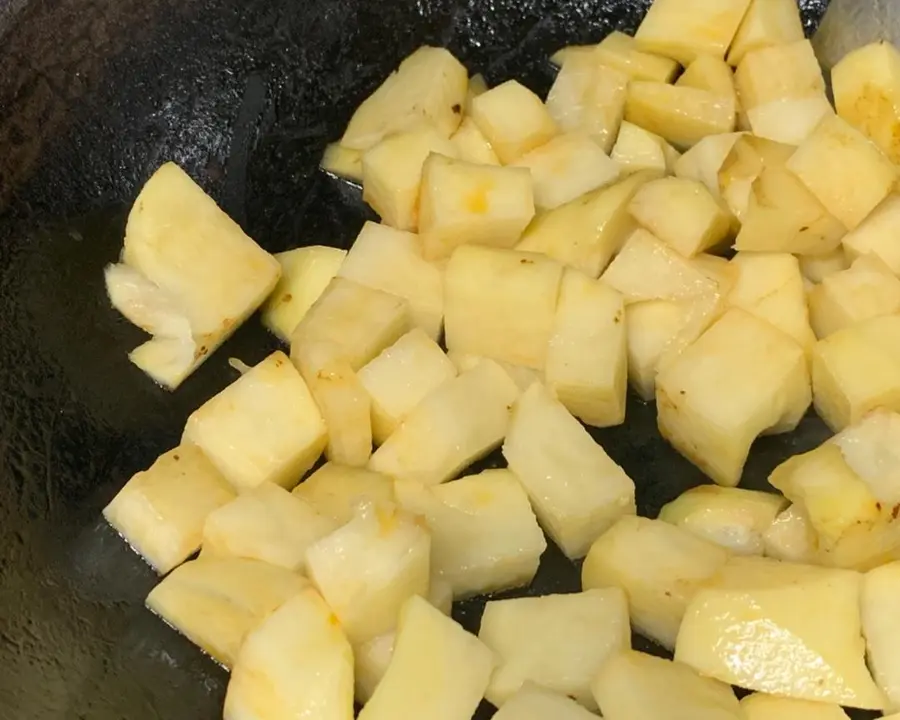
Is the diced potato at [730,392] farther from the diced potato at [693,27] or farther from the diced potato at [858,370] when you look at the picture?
the diced potato at [693,27]

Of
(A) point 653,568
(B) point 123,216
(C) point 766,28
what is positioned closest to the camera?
(A) point 653,568

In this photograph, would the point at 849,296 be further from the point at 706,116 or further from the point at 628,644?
the point at 628,644

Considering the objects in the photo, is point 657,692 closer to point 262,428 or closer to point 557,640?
point 557,640

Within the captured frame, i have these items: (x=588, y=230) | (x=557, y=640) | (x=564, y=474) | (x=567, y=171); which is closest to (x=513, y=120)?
(x=567, y=171)

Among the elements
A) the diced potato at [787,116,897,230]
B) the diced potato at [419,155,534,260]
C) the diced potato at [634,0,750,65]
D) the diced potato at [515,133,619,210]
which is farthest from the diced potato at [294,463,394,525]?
the diced potato at [634,0,750,65]

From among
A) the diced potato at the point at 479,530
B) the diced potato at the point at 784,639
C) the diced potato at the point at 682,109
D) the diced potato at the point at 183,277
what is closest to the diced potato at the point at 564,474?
the diced potato at the point at 479,530
